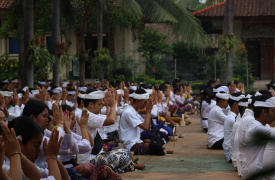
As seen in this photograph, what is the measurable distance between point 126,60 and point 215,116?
515 inches

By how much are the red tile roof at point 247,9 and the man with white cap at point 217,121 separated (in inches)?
493

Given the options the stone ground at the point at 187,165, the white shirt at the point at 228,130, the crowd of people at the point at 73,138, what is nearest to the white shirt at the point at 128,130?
the crowd of people at the point at 73,138

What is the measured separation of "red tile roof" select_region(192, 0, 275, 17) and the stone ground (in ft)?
40.7

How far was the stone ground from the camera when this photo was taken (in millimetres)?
5461

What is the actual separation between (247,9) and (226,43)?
658 cm

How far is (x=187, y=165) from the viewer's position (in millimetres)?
6188

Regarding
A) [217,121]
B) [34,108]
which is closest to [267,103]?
[34,108]

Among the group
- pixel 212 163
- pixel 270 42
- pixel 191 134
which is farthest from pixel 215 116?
pixel 270 42

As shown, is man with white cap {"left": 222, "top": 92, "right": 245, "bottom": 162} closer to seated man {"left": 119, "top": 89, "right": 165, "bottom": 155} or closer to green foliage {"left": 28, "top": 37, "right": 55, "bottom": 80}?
seated man {"left": 119, "top": 89, "right": 165, "bottom": 155}

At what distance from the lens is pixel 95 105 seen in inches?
198

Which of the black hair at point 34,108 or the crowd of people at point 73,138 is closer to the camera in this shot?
the crowd of people at point 73,138

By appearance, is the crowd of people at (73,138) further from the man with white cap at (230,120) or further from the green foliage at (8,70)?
the green foliage at (8,70)

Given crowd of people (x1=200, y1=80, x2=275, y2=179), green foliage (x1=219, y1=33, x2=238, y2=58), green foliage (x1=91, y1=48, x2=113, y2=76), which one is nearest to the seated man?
crowd of people (x1=200, y1=80, x2=275, y2=179)

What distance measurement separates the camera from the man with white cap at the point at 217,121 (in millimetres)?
7342
